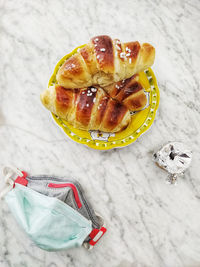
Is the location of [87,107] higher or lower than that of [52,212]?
higher

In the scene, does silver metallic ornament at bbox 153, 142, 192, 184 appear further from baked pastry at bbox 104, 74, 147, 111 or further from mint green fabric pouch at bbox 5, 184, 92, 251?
mint green fabric pouch at bbox 5, 184, 92, 251

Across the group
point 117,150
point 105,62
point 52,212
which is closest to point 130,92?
point 105,62

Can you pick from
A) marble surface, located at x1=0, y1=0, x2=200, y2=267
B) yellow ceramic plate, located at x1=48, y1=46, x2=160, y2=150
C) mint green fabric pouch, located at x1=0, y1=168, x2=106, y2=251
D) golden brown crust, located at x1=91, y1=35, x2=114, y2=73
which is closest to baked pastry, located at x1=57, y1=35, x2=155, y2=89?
golden brown crust, located at x1=91, y1=35, x2=114, y2=73

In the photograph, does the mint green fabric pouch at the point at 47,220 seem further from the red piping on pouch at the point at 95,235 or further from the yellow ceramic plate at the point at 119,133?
the yellow ceramic plate at the point at 119,133

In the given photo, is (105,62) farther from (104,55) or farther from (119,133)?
(119,133)

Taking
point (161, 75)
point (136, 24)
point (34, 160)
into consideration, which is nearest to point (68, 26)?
point (136, 24)

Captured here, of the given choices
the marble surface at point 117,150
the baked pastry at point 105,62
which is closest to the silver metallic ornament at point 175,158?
the marble surface at point 117,150
